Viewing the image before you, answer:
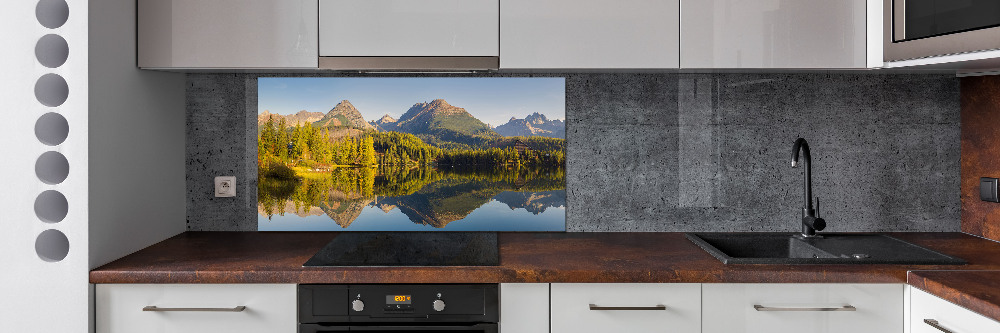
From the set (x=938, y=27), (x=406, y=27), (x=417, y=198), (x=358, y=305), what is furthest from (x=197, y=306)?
(x=938, y=27)

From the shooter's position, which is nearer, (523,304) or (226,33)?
(523,304)

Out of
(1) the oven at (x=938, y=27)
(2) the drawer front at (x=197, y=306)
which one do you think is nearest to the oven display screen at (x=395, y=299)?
(2) the drawer front at (x=197, y=306)

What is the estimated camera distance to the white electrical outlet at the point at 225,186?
2.33m

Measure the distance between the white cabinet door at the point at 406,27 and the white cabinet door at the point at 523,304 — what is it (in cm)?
75

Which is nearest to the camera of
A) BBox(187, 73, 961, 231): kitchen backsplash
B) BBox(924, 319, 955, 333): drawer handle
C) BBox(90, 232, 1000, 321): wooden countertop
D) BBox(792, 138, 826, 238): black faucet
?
BBox(924, 319, 955, 333): drawer handle

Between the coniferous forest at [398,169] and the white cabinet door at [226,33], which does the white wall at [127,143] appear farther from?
the coniferous forest at [398,169]

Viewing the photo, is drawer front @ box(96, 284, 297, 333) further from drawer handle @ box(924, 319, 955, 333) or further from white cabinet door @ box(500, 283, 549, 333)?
drawer handle @ box(924, 319, 955, 333)

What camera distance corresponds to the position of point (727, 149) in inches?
91.0

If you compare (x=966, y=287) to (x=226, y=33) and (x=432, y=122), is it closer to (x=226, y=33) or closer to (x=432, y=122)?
(x=432, y=122)

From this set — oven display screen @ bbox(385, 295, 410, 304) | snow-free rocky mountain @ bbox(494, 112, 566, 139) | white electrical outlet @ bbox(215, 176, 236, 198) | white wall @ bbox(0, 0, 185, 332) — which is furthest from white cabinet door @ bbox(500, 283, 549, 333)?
white electrical outlet @ bbox(215, 176, 236, 198)

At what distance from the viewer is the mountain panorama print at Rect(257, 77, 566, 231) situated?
2.34m

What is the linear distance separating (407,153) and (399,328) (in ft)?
2.81
